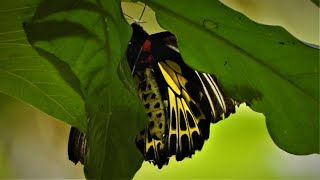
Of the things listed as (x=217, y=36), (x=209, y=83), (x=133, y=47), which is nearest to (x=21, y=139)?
(x=133, y=47)

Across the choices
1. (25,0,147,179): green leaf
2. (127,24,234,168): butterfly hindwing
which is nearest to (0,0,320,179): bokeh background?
(127,24,234,168): butterfly hindwing

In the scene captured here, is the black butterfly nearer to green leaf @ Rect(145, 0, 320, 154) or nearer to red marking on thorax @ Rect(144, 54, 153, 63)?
red marking on thorax @ Rect(144, 54, 153, 63)

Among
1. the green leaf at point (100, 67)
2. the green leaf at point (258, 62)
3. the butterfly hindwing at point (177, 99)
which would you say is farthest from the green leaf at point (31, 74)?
the butterfly hindwing at point (177, 99)

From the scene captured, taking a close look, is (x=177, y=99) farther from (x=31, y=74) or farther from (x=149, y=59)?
(x=31, y=74)

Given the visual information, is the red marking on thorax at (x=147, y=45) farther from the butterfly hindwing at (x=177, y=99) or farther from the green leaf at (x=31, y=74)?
the green leaf at (x=31, y=74)

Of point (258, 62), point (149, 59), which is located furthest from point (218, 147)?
point (258, 62)
